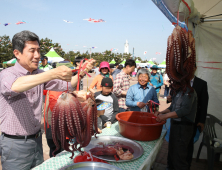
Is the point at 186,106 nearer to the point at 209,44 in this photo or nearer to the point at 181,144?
the point at 181,144

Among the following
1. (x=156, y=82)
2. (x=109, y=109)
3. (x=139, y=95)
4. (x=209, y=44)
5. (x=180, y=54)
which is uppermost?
(x=209, y=44)

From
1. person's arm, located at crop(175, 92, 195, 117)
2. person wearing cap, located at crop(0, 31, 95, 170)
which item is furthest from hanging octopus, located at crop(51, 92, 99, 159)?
person's arm, located at crop(175, 92, 195, 117)

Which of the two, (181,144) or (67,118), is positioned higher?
(67,118)

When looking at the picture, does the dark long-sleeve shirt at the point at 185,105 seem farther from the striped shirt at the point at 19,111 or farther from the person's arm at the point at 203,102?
the striped shirt at the point at 19,111

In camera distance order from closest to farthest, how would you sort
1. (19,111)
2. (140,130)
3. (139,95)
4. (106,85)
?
1. (19,111)
2. (140,130)
3. (106,85)
4. (139,95)

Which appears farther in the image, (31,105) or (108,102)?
(108,102)

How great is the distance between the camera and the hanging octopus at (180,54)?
1741 millimetres

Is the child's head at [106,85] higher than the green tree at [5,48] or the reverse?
the reverse

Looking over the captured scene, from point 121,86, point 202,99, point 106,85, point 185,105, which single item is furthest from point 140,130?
point 121,86

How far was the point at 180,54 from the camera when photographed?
5.77ft

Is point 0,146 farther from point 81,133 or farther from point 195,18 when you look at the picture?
point 195,18

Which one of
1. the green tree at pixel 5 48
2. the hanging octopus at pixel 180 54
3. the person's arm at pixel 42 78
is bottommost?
the person's arm at pixel 42 78

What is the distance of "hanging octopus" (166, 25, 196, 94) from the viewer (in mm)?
1741

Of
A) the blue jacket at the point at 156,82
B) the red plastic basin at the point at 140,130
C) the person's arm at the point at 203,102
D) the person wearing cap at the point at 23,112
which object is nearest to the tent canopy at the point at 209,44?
the person's arm at the point at 203,102
